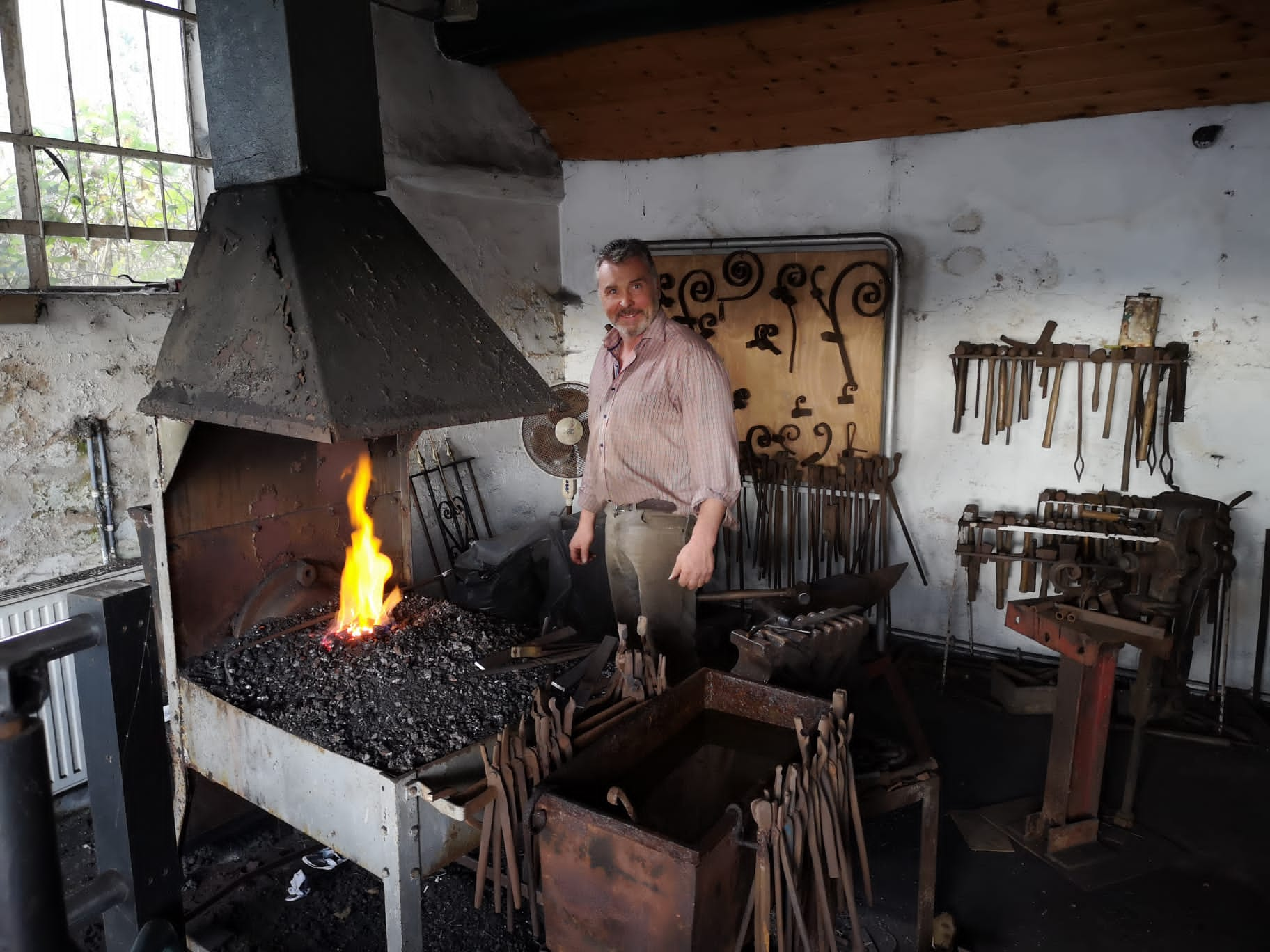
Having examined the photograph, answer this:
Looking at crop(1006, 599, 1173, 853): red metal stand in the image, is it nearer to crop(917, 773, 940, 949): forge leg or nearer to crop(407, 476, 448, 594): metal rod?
crop(917, 773, 940, 949): forge leg

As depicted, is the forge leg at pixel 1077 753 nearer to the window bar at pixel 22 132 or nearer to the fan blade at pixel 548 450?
the fan blade at pixel 548 450

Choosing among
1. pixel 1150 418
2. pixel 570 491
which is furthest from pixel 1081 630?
pixel 570 491

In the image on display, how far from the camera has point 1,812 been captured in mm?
1015

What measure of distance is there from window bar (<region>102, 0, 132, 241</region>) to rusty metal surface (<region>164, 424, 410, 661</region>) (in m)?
1.36

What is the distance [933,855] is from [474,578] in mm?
2824

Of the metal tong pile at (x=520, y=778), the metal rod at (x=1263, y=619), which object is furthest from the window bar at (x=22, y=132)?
the metal rod at (x=1263, y=619)

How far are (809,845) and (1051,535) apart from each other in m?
2.81

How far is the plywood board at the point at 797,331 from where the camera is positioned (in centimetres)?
453

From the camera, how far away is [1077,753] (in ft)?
9.55

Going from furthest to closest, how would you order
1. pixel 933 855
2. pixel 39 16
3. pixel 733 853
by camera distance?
pixel 39 16, pixel 933 855, pixel 733 853

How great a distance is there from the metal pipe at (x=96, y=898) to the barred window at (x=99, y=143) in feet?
9.00

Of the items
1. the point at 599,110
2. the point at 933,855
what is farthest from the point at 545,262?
the point at 933,855

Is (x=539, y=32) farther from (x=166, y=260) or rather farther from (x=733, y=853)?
(x=733, y=853)

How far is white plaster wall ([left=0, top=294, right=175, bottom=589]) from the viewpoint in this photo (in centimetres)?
312
